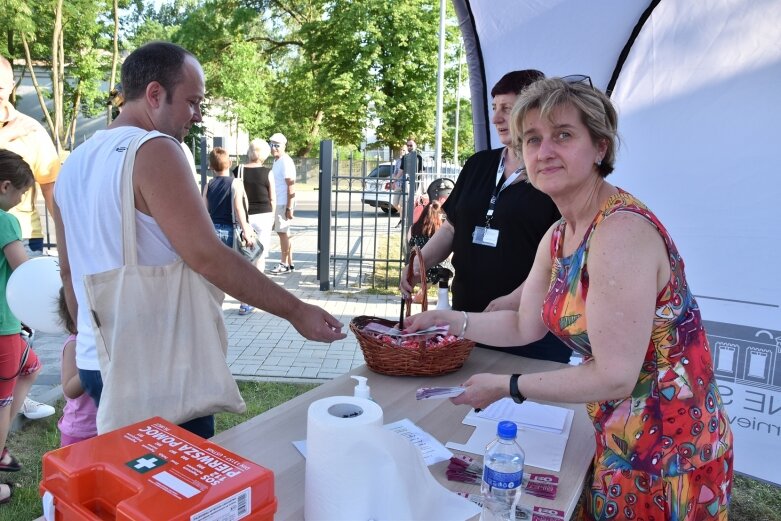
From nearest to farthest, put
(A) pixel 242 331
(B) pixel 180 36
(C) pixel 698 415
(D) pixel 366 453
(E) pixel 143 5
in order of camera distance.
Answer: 1. (D) pixel 366 453
2. (C) pixel 698 415
3. (A) pixel 242 331
4. (B) pixel 180 36
5. (E) pixel 143 5

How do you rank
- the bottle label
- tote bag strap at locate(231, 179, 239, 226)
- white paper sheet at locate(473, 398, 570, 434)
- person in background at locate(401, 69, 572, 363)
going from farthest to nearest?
tote bag strap at locate(231, 179, 239, 226) < person in background at locate(401, 69, 572, 363) < white paper sheet at locate(473, 398, 570, 434) < the bottle label

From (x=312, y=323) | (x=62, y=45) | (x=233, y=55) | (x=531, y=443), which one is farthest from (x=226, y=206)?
(x=233, y=55)

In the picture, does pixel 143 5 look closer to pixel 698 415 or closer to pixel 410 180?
pixel 410 180

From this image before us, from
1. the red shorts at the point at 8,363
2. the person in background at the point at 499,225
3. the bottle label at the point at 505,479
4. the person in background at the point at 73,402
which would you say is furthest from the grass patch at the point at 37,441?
the bottle label at the point at 505,479

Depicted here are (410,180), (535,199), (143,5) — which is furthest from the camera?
(143,5)

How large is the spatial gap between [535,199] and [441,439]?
1204mm

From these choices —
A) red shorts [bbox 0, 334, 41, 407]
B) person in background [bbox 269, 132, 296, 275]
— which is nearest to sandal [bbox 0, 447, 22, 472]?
red shorts [bbox 0, 334, 41, 407]

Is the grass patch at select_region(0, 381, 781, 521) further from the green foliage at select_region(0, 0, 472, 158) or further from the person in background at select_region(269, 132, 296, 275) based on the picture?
the green foliage at select_region(0, 0, 472, 158)

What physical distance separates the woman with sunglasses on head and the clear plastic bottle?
0.22m

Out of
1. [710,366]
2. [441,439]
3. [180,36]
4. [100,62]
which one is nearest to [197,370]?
[441,439]

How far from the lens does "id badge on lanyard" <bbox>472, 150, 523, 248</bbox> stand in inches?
100

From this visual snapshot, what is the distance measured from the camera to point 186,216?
5.25 feet

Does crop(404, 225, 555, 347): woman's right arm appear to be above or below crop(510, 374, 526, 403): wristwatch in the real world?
above

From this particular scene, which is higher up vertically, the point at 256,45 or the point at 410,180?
the point at 256,45
